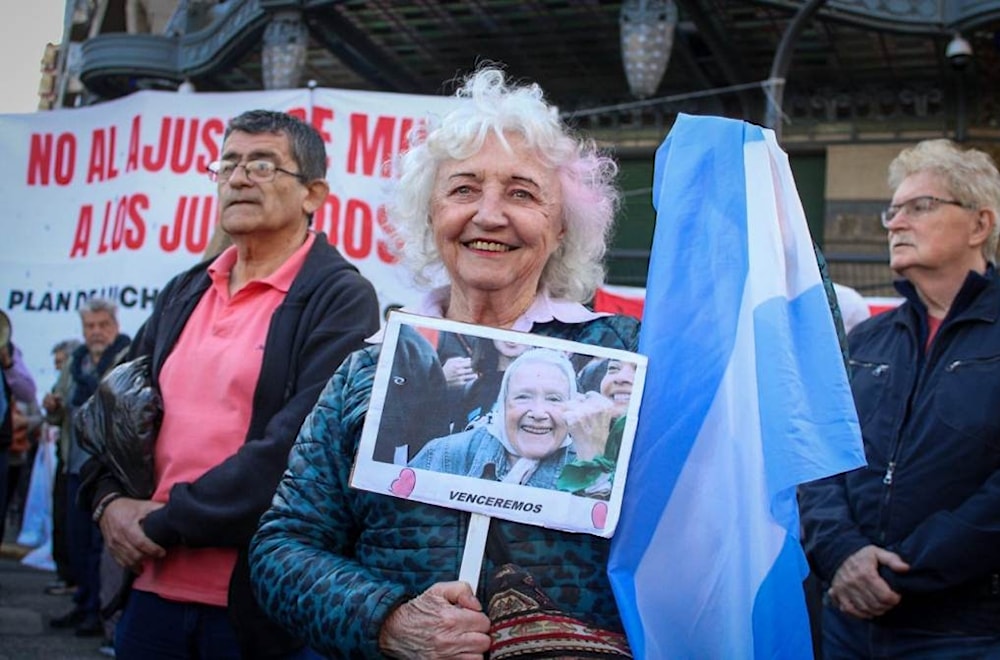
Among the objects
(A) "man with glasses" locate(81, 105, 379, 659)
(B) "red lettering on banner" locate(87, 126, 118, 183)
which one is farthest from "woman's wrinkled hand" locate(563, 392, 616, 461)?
(B) "red lettering on banner" locate(87, 126, 118, 183)

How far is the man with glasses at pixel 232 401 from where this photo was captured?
260 centimetres

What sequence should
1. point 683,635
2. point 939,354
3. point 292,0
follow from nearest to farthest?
1. point 683,635
2. point 939,354
3. point 292,0

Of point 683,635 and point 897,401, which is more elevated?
point 897,401

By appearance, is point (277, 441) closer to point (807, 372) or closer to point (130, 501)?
point (130, 501)

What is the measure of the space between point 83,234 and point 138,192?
0.39 meters

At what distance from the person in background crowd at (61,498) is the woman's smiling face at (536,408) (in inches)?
222

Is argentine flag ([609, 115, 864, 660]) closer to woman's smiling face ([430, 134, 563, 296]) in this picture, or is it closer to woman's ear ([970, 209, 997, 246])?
woman's smiling face ([430, 134, 563, 296])

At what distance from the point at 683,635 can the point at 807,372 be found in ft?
1.62

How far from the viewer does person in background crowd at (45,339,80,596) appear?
714 centimetres

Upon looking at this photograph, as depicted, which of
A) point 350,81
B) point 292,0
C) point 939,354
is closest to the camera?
point 939,354

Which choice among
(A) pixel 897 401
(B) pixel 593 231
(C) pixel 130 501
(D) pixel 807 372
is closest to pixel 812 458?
(D) pixel 807 372

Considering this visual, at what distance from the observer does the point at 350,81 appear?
13.5m

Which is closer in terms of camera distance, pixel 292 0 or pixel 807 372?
pixel 807 372

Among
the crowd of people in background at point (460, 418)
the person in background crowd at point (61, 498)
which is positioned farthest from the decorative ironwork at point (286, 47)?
the crowd of people in background at point (460, 418)
